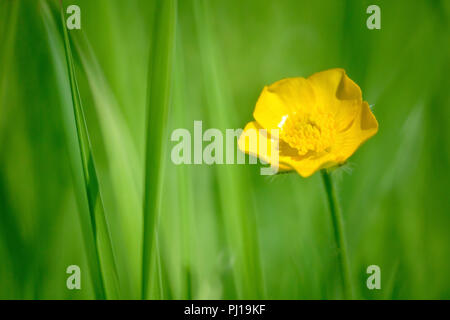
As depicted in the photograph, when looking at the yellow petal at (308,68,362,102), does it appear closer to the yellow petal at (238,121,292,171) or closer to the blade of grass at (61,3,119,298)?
the yellow petal at (238,121,292,171)

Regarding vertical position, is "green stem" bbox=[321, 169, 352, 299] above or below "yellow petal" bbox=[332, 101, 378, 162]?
below

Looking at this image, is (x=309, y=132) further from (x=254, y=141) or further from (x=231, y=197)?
(x=231, y=197)

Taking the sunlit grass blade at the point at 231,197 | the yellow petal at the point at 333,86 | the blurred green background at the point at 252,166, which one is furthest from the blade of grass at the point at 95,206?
the yellow petal at the point at 333,86

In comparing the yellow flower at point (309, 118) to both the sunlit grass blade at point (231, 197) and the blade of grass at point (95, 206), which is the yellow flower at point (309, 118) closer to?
the sunlit grass blade at point (231, 197)

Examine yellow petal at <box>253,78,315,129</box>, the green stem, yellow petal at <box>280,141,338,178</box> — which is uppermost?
yellow petal at <box>253,78,315,129</box>

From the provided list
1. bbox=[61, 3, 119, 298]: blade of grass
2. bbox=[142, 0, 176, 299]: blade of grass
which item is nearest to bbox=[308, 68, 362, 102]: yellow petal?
bbox=[142, 0, 176, 299]: blade of grass

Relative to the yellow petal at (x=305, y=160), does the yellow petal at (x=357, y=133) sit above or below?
above

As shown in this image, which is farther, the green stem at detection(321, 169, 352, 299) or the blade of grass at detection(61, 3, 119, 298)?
the blade of grass at detection(61, 3, 119, 298)
